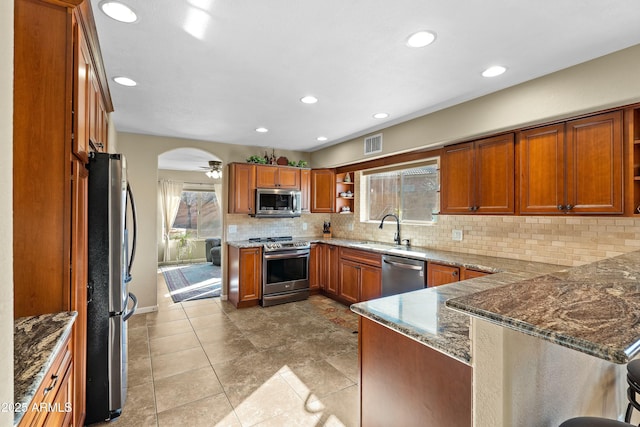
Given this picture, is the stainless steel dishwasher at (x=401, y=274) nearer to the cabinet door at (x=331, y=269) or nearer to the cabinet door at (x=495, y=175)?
the cabinet door at (x=495, y=175)

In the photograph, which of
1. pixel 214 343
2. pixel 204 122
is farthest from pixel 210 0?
pixel 214 343

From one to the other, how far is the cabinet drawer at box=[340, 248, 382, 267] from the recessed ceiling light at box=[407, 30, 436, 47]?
2.52 meters

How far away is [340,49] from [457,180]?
192 cm

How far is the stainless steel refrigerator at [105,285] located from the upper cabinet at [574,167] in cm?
317

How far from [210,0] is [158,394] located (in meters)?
2.69

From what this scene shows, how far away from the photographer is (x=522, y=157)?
2672 millimetres

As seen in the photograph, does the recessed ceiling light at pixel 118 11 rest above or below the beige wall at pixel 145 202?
above

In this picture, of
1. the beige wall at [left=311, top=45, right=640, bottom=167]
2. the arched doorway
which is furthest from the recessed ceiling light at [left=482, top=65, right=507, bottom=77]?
the arched doorway

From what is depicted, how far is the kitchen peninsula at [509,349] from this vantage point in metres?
0.72

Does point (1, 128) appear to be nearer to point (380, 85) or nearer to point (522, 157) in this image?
point (380, 85)

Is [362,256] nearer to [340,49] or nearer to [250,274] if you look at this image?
[250,274]

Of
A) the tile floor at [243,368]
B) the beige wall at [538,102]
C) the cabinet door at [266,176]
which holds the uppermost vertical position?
the beige wall at [538,102]

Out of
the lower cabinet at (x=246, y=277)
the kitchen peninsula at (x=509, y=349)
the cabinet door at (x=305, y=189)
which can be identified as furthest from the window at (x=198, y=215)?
the kitchen peninsula at (x=509, y=349)

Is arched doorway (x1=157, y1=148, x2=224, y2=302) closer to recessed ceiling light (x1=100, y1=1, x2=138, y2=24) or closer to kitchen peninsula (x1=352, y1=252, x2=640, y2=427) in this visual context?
recessed ceiling light (x1=100, y1=1, x2=138, y2=24)
